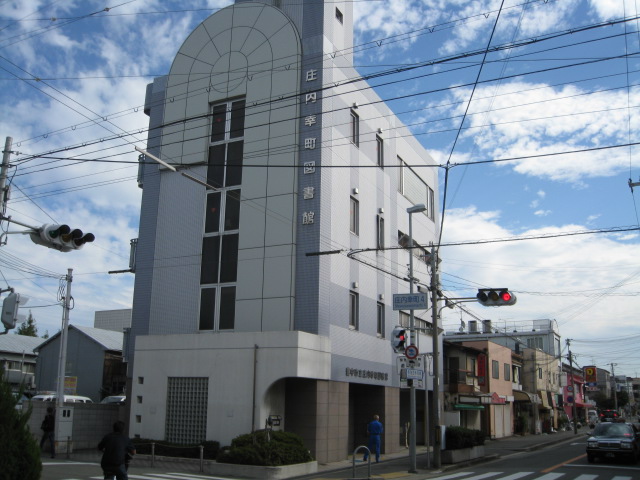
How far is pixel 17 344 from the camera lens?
55406 mm

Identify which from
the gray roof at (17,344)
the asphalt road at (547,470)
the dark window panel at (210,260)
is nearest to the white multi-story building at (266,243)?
the dark window panel at (210,260)

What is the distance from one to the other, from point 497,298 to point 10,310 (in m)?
13.4

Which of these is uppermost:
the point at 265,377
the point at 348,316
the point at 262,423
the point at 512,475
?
the point at 348,316

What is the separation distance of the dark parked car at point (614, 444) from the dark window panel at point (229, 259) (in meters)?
15.8

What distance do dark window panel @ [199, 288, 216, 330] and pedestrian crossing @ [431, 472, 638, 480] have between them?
455 inches

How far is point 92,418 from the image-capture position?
2578 cm

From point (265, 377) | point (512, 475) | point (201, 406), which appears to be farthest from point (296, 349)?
point (512, 475)

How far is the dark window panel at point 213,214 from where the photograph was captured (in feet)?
88.7

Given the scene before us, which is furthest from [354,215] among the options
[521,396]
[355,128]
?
[521,396]

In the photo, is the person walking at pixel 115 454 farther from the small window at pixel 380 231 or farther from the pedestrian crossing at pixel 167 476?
the small window at pixel 380 231

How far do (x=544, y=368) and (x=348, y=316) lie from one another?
42.6m

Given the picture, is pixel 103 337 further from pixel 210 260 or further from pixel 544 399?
pixel 544 399

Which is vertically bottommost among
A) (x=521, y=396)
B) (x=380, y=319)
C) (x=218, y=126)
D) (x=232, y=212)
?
(x=521, y=396)

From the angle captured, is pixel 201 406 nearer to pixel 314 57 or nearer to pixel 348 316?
pixel 348 316
